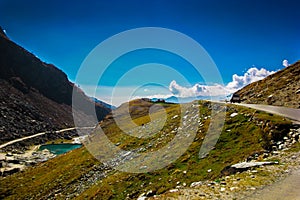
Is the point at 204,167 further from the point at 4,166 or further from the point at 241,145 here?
the point at 4,166

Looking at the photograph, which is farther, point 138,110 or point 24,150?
point 24,150

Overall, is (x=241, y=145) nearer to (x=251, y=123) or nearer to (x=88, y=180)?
(x=251, y=123)

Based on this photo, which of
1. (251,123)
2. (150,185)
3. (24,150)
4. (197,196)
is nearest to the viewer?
(197,196)

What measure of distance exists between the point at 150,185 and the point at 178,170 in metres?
3.51

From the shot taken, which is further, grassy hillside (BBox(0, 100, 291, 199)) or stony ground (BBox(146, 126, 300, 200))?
grassy hillside (BBox(0, 100, 291, 199))

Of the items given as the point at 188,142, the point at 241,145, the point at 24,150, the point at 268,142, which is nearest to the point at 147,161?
the point at 188,142

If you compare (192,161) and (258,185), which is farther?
(192,161)

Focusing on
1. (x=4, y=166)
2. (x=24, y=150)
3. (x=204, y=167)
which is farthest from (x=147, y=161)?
(x=24, y=150)

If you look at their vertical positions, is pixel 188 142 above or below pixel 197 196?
above

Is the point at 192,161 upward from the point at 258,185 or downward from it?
upward

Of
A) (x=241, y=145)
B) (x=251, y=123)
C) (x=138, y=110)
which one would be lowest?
(x=241, y=145)

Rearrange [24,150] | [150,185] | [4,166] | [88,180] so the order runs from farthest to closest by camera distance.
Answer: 1. [24,150]
2. [4,166]
3. [88,180]
4. [150,185]

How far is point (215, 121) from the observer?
3594 centimetres

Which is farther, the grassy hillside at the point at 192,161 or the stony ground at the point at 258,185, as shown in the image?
the grassy hillside at the point at 192,161
